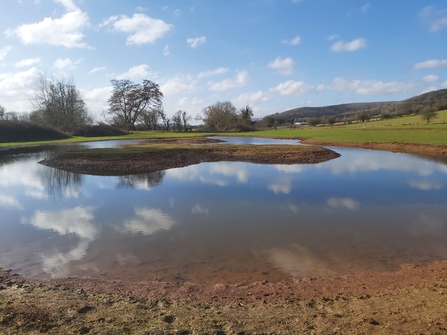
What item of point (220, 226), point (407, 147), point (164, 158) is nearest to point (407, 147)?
point (407, 147)

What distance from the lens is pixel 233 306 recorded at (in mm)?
4559

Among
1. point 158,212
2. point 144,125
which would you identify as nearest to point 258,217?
point 158,212

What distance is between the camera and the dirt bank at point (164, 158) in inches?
816

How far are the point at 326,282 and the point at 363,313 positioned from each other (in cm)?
150

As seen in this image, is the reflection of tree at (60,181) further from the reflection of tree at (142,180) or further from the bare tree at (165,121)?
the bare tree at (165,121)

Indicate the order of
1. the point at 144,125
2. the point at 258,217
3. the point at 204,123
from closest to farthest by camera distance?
the point at 258,217
the point at 144,125
the point at 204,123

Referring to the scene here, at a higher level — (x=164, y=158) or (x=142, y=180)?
(x=164, y=158)

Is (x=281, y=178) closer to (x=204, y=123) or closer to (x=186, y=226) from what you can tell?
(x=186, y=226)

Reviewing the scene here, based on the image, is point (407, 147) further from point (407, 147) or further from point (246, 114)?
point (246, 114)

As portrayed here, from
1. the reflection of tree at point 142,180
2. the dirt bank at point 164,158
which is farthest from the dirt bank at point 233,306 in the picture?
the dirt bank at point 164,158

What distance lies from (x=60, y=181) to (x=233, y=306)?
15.1 m

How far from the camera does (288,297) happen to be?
497 centimetres

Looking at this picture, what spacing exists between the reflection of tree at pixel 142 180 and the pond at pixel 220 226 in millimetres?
119

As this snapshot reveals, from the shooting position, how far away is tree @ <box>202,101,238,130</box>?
3228 inches
